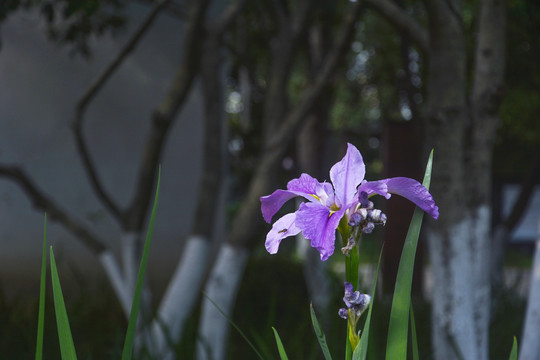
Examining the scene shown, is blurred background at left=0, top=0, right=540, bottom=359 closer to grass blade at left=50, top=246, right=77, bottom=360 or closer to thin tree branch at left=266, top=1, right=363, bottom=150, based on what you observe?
thin tree branch at left=266, top=1, right=363, bottom=150

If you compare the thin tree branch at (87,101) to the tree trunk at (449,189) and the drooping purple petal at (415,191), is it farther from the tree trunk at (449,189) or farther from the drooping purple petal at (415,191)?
the drooping purple petal at (415,191)

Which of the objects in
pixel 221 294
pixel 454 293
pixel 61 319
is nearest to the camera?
pixel 61 319

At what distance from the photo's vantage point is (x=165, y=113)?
295 centimetres

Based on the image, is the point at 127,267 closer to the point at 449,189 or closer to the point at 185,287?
the point at 185,287

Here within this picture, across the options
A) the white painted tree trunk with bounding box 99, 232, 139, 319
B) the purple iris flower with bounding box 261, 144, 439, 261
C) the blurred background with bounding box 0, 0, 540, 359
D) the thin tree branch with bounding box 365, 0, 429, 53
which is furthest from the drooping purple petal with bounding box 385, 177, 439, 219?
the white painted tree trunk with bounding box 99, 232, 139, 319

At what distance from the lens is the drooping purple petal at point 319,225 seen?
64cm

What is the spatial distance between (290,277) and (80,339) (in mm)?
2800

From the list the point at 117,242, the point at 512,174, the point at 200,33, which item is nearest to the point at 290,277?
the point at 117,242

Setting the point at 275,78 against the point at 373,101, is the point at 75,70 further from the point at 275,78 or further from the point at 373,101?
the point at 373,101

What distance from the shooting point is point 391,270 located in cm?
556

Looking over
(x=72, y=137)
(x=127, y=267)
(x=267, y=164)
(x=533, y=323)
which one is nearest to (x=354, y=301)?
(x=533, y=323)

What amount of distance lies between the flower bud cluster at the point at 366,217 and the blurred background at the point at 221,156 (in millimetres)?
632

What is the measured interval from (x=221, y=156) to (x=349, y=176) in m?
2.40

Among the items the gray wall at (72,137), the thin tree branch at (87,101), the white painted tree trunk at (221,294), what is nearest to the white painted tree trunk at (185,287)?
the white painted tree trunk at (221,294)
